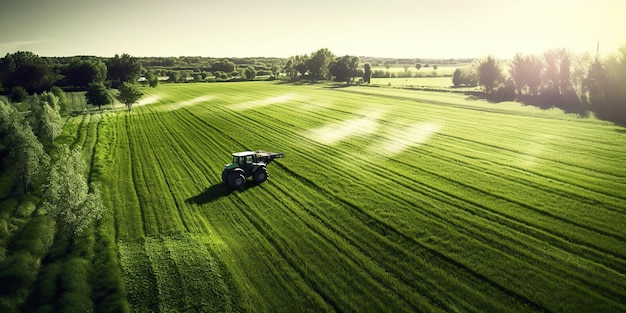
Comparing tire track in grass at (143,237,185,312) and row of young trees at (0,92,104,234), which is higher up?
row of young trees at (0,92,104,234)

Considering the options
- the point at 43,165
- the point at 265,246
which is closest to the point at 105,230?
the point at 265,246

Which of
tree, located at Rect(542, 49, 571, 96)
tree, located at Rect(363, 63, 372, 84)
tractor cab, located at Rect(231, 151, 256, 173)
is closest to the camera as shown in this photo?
tractor cab, located at Rect(231, 151, 256, 173)

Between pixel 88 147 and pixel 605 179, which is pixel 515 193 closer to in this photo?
pixel 605 179

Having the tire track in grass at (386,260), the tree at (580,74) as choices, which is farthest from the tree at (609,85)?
the tire track in grass at (386,260)

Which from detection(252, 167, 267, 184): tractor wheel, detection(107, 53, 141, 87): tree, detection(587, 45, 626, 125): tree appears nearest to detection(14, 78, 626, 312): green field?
detection(252, 167, 267, 184): tractor wheel

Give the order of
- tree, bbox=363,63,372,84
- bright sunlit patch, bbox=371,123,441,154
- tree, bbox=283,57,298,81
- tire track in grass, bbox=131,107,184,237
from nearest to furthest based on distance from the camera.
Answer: tire track in grass, bbox=131,107,184,237 < bright sunlit patch, bbox=371,123,441,154 < tree, bbox=363,63,372,84 < tree, bbox=283,57,298,81

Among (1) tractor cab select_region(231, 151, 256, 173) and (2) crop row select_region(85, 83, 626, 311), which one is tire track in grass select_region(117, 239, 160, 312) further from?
(1) tractor cab select_region(231, 151, 256, 173)

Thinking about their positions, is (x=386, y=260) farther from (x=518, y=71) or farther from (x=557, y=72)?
(x=518, y=71)
